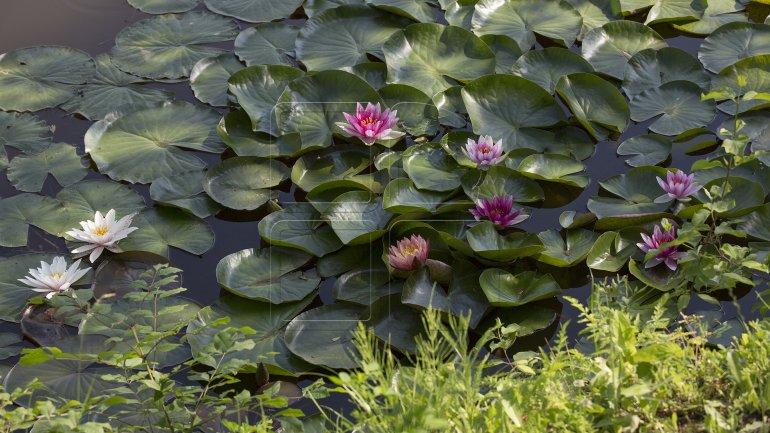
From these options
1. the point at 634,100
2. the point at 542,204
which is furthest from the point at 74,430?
the point at 634,100

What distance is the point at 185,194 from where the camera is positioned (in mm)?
3162

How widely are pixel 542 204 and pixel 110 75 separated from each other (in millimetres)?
1832

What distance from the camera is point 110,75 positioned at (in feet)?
12.2

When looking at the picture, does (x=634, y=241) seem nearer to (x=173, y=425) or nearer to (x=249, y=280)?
(x=249, y=280)

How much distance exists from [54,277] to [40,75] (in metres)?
1.28

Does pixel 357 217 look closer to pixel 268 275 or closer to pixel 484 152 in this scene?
pixel 268 275

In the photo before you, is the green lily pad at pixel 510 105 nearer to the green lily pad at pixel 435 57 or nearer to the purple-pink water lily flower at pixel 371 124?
the green lily pad at pixel 435 57

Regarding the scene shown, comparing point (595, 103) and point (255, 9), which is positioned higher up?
point (255, 9)

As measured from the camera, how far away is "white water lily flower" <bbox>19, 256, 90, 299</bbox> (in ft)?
9.10

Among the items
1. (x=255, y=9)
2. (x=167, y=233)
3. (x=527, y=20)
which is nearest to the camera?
(x=167, y=233)

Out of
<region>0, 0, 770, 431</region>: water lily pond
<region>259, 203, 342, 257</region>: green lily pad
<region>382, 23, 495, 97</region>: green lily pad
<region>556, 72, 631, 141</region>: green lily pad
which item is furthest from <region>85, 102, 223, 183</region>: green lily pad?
<region>556, 72, 631, 141</region>: green lily pad

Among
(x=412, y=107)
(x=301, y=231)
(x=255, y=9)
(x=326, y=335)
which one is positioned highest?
(x=255, y=9)

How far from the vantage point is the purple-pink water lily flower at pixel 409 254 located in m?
2.75

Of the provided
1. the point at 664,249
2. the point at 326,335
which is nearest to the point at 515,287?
the point at 664,249
